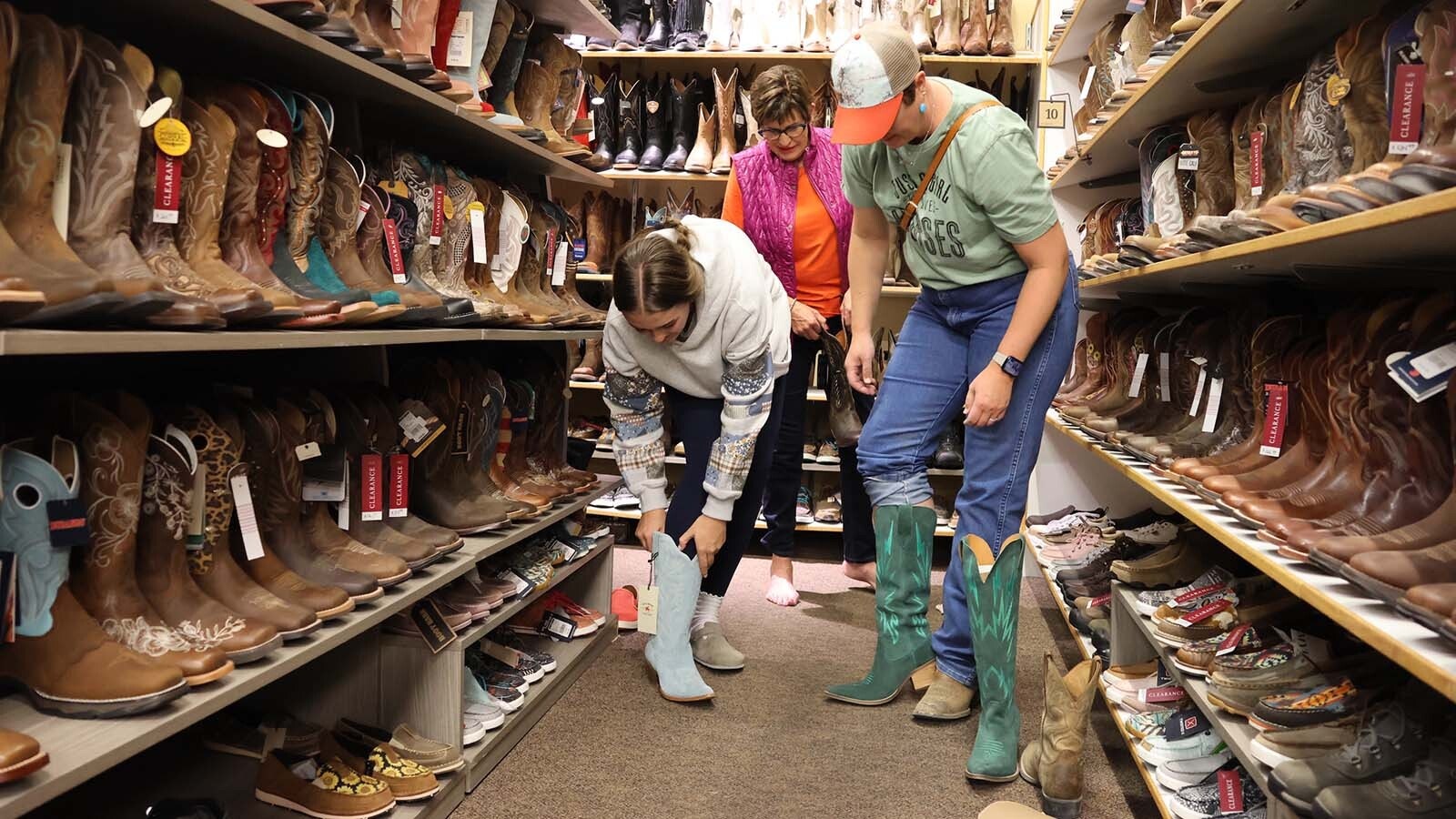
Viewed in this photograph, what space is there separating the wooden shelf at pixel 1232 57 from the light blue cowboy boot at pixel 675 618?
5.20ft

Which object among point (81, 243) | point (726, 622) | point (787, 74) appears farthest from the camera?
point (726, 622)

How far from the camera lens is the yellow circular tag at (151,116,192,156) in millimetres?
1463

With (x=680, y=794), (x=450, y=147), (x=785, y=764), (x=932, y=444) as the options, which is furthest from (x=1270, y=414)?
(x=450, y=147)

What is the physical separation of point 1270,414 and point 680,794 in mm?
1374

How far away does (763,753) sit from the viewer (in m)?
2.36

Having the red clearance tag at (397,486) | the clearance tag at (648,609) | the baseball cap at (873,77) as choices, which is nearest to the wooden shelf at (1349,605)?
the baseball cap at (873,77)

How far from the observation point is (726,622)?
342 cm

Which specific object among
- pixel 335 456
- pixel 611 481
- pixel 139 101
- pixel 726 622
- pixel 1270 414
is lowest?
pixel 726 622

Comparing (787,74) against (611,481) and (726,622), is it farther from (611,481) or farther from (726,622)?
(726,622)

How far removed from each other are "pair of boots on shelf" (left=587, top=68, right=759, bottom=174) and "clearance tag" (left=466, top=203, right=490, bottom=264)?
2.12 m

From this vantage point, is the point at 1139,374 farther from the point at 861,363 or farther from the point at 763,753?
the point at 763,753

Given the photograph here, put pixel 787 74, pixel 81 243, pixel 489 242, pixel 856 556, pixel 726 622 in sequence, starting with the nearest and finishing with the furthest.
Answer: pixel 81 243, pixel 489 242, pixel 787 74, pixel 726 622, pixel 856 556

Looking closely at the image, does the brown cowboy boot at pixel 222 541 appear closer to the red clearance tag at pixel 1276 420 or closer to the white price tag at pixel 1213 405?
the red clearance tag at pixel 1276 420

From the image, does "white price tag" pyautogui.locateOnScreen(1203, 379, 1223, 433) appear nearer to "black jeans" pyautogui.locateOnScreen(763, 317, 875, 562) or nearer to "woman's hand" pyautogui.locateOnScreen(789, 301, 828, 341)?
"black jeans" pyautogui.locateOnScreen(763, 317, 875, 562)
